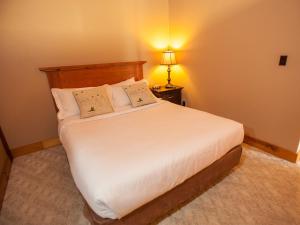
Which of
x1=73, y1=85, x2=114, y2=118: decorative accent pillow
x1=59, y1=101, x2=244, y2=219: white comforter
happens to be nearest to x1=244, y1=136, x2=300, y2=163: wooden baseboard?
x1=59, y1=101, x2=244, y2=219: white comforter

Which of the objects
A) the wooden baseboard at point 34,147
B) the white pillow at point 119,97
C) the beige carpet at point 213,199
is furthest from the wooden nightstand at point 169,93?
the wooden baseboard at point 34,147

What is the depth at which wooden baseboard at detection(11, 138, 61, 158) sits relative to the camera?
2.54 m

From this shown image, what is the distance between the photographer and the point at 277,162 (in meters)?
2.19

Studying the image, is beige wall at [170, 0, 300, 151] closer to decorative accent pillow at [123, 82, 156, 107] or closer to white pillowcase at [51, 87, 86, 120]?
decorative accent pillow at [123, 82, 156, 107]

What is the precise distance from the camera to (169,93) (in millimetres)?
3271

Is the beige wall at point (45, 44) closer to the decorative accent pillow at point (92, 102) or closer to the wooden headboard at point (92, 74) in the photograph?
the wooden headboard at point (92, 74)

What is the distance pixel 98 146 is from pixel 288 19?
7.64ft

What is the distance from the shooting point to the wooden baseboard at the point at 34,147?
8.32 feet

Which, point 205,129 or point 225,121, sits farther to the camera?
point 225,121

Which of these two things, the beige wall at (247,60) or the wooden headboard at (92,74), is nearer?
the beige wall at (247,60)

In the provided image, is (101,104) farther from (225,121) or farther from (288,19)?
(288,19)

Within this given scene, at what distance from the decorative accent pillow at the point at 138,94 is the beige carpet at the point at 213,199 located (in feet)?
4.04

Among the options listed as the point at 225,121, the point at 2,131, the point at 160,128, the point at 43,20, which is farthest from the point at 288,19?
the point at 2,131

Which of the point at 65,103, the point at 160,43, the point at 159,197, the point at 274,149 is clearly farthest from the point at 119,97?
the point at 274,149
